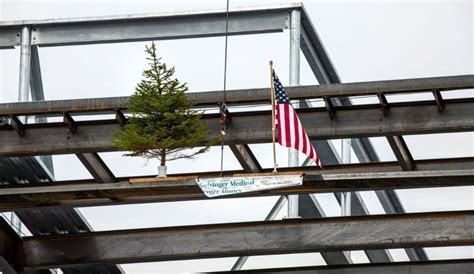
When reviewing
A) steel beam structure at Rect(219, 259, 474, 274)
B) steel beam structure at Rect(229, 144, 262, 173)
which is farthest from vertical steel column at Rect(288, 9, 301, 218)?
steel beam structure at Rect(229, 144, 262, 173)

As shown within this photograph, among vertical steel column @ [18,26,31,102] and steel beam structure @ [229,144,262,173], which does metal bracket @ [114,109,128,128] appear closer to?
steel beam structure @ [229,144,262,173]

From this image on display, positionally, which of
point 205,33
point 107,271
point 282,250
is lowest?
point 282,250

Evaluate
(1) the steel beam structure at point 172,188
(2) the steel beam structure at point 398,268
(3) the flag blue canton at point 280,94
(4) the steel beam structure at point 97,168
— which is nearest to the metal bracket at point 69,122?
(4) the steel beam structure at point 97,168

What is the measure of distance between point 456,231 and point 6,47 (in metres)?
13.1

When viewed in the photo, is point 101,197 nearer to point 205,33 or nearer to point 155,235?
point 155,235

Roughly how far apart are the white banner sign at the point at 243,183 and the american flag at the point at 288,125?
583mm

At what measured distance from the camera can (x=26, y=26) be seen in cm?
3675

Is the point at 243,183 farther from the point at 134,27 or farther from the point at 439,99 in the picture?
the point at 134,27

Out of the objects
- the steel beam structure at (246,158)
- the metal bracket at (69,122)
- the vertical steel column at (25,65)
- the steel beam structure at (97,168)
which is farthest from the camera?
the vertical steel column at (25,65)

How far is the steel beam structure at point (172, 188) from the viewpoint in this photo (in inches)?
1144

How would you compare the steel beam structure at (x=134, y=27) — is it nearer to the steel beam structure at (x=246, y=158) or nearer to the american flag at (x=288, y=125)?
the steel beam structure at (x=246, y=158)

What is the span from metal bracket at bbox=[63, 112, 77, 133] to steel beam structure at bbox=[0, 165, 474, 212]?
3.73ft

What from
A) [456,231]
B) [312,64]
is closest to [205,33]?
[312,64]

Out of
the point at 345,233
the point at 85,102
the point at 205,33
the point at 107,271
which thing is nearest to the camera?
the point at 85,102
